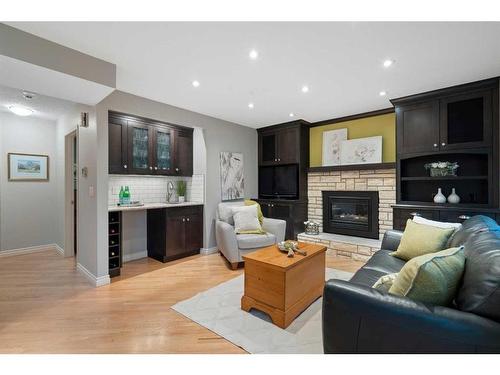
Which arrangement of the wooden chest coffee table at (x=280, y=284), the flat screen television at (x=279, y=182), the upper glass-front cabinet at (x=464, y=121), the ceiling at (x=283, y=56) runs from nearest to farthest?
the ceiling at (x=283, y=56) < the wooden chest coffee table at (x=280, y=284) < the upper glass-front cabinet at (x=464, y=121) < the flat screen television at (x=279, y=182)

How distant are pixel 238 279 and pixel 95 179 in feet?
6.83

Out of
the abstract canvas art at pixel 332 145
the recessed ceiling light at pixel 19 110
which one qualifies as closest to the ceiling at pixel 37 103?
the recessed ceiling light at pixel 19 110

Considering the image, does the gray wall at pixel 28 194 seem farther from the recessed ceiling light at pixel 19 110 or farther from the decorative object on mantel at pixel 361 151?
the decorative object on mantel at pixel 361 151

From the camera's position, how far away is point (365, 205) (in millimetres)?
4262

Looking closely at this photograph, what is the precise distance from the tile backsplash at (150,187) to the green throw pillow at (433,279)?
3357 mm

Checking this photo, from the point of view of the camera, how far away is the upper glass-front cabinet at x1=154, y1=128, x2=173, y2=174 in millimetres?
3773

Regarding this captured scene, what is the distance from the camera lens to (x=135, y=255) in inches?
153

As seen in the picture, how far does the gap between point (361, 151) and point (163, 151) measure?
332cm

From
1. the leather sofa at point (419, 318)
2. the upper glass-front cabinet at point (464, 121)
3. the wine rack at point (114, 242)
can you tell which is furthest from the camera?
the wine rack at point (114, 242)

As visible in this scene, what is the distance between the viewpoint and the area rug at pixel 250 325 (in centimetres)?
178

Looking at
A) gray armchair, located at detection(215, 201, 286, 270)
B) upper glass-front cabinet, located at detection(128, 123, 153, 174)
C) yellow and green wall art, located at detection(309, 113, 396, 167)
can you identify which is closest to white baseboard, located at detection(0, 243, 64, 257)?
upper glass-front cabinet, located at detection(128, 123, 153, 174)

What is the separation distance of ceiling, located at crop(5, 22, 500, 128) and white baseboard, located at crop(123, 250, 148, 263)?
7.81ft

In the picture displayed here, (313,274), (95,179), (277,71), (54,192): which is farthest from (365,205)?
(54,192)

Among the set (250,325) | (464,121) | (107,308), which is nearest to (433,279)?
(250,325)
